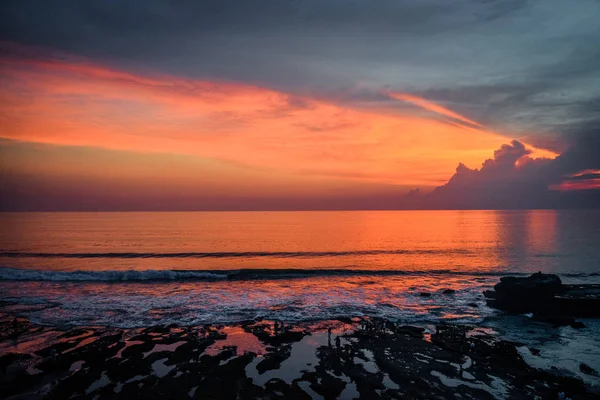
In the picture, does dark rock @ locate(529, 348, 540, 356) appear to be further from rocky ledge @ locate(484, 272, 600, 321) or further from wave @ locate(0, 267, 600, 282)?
wave @ locate(0, 267, 600, 282)

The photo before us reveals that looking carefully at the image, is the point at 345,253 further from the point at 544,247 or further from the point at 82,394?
the point at 82,394

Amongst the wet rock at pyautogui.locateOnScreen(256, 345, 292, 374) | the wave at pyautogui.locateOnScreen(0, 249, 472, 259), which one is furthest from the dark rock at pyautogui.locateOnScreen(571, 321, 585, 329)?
the wave at pyautogui.locateOnScreen(0, 249, 472, 259)

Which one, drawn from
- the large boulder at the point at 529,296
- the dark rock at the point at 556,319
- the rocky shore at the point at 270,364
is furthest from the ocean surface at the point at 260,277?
the rocky shore at the point at 270,364

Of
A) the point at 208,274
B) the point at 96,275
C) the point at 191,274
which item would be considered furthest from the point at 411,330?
the point at 96,275

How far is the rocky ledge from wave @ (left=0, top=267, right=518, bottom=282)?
63.4 feet

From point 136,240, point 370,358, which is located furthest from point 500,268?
point 136,240

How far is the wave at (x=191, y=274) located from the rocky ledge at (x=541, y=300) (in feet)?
63.4

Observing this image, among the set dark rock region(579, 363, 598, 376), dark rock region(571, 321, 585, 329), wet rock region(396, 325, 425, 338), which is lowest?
dark rock region(571, 321, 585, 329)

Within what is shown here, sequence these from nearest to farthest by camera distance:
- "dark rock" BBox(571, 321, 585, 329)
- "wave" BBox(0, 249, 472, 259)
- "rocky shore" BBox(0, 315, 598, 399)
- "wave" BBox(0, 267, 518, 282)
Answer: "rocky shore" BBox(0, 315, 598, 399) → "dark rock" BBox(571, 321, 585, 329) → "wave" BBox(0, 267, 518, 282) → "wave" BBox(0, 249, 472, 259)

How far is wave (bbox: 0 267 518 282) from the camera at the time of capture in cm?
4888

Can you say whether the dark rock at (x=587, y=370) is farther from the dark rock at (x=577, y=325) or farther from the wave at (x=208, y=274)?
the wave at (x=208, y=274)

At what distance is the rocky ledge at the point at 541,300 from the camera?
1287 inches

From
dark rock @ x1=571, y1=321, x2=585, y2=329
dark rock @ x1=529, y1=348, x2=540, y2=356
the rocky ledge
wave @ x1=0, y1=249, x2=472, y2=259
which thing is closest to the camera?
dark rock @ x1=529, y1=348, x2=540, y2=356

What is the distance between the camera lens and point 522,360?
70.5 ft
